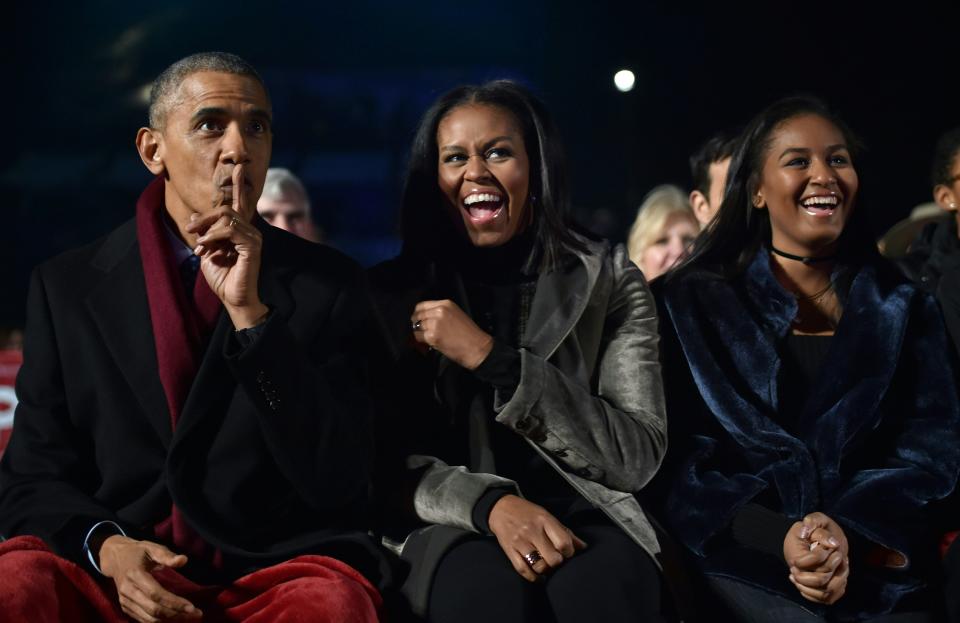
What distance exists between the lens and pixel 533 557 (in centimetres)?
228

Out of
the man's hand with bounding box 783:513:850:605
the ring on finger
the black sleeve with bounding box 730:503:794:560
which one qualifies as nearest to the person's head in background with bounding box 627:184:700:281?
the black sleeve with bounding box 730:503:794:560

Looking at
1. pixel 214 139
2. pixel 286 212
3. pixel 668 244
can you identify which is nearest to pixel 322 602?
pixel 214 139

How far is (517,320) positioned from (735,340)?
20.6 inches

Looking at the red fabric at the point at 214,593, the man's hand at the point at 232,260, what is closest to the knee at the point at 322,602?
the red fabric at the point at 214,593

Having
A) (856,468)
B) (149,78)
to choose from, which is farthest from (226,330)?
(149,78)

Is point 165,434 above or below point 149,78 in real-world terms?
below

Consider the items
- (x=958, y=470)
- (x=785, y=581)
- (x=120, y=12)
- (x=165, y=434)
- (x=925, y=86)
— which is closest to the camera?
(x=165, y=434)

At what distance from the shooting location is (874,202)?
24.9 feet

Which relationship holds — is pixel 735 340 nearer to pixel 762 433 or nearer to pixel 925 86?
pixel 762 433

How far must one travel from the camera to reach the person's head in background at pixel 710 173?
3.80 m

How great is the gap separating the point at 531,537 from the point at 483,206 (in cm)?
83

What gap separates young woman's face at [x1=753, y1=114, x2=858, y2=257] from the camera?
2.84 m

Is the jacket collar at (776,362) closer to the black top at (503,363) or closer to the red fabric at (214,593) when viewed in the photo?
the black top at (503,363)

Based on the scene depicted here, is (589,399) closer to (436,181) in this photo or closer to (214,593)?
(436,181)
